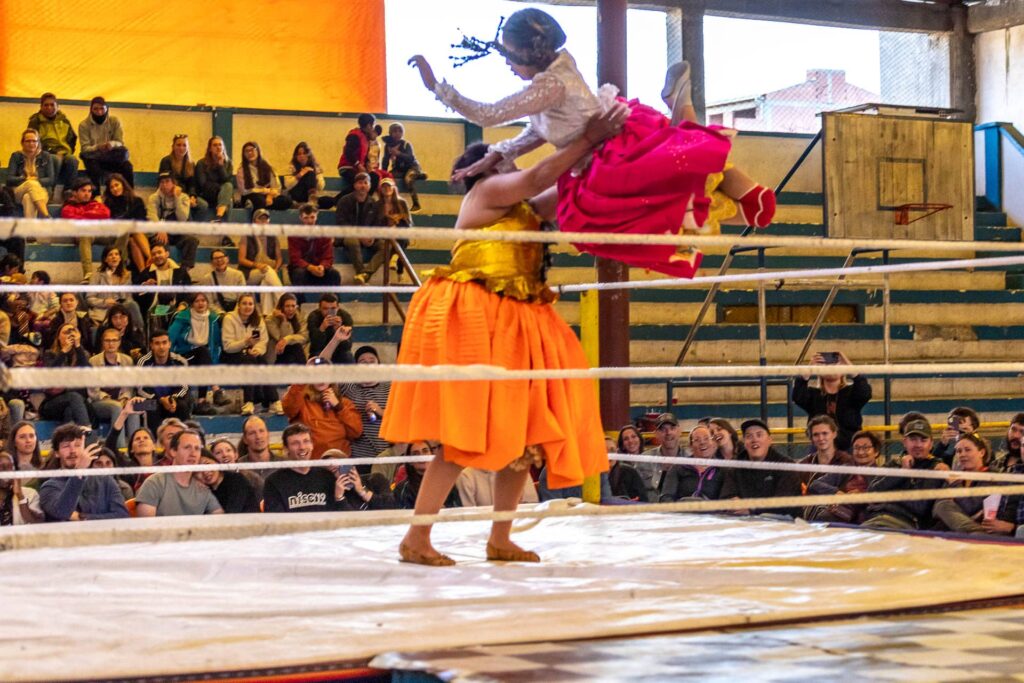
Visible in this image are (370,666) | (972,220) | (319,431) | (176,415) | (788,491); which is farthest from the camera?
(972,220)

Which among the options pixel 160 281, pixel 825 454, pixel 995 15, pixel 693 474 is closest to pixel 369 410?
pixel 693 474

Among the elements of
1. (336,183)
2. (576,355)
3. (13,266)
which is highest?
(336,183)

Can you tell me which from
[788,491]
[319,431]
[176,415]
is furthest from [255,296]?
[788,491]

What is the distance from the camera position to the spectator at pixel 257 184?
25.7 ft

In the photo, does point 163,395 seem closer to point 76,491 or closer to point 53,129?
point 76,491

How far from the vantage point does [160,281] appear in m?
6.69

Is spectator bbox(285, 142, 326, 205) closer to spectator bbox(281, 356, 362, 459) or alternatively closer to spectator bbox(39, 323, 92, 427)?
spectator bbox(39, 323, 92, 427)

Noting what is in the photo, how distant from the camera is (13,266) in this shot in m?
6.50

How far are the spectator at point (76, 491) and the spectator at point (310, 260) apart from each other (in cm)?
318

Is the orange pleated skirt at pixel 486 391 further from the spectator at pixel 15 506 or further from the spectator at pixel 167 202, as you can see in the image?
the spectator at pixel 167 202

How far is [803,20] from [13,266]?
21.4 feet

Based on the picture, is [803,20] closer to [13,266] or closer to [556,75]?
[13,266]

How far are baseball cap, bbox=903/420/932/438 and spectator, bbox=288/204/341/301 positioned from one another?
3.64 meters

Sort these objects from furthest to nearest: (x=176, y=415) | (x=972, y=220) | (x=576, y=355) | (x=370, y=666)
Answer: (x=972, y=220), (x=176, y=415), (x=576, y=355), (x=370, y=666)
